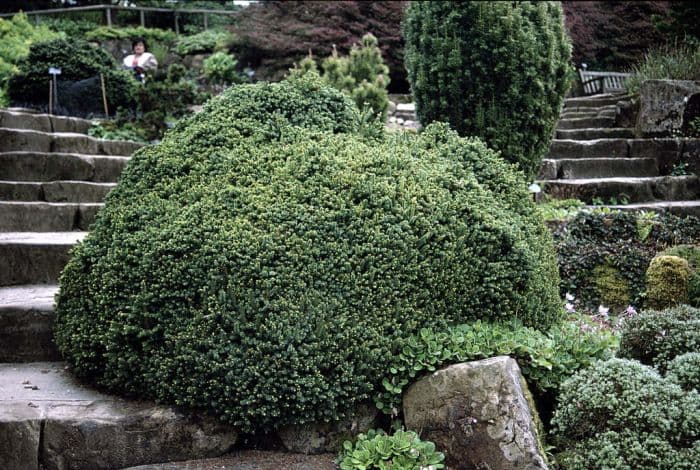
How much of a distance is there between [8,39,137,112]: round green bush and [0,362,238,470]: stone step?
23.1ft

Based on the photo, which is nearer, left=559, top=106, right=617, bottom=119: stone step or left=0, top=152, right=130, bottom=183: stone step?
left=0, top=152, right=130, bottom=183: stone step

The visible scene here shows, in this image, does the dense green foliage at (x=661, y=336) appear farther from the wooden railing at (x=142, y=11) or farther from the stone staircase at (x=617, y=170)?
the wooden railing at (x=142, y=11)

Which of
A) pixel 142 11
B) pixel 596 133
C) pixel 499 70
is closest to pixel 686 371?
pixel 499 70

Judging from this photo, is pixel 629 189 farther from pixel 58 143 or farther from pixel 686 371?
pixel 58 143

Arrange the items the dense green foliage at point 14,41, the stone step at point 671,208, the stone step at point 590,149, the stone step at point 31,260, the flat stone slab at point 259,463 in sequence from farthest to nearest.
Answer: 1. the dense green foliage at point 14,41
2. the stone step at point 590,149
3. the stone step at point 671,208
4. the stone step at point 31,260
5. the flat stone slab at point 259,463

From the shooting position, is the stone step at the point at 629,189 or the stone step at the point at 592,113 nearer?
the stone step at the point at 629,189

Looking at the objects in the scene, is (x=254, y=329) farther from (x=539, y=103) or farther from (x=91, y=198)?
(x=539, y=103)

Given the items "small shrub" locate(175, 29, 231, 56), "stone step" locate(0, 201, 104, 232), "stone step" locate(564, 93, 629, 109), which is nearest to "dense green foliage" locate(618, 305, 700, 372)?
"stone step" locate(0, 201, 104, 232)

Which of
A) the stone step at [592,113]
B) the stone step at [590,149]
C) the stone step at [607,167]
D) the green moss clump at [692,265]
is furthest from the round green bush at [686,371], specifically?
the stone step at [592,113]

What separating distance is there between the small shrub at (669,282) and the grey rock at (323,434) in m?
2.79

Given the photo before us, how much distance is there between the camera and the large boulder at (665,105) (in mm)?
8459

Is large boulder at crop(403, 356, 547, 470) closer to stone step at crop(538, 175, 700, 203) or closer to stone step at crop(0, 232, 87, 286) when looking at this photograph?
stone step at crop(0, 232, 87, 286)

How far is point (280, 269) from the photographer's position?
9.01 feet

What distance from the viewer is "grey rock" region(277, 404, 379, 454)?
9.23ft
